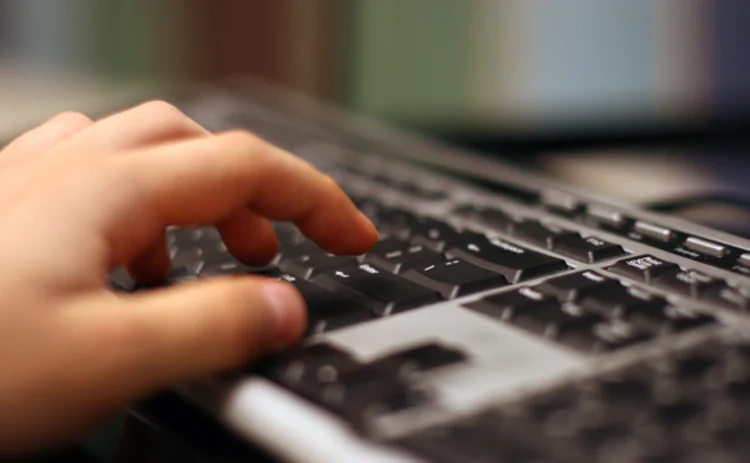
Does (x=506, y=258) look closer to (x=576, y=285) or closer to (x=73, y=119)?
(x=576, y=285)

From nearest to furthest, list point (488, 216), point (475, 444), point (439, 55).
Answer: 1. point (475, 444)
2. point (488, 216)
3. point (439, 55)

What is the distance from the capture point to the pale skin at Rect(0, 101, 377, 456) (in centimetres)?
27

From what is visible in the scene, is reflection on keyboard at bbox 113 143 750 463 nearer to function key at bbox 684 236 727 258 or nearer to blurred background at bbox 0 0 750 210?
function key at bbox 684 236 727 258

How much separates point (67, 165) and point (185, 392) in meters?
0.11

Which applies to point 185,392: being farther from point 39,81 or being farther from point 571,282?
point 39,81

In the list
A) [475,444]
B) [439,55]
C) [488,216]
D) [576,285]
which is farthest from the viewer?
[439,55]

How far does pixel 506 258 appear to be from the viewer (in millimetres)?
389

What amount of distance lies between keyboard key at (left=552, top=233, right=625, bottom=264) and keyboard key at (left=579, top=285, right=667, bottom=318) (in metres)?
0.05

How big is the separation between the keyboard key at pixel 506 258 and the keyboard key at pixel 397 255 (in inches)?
0.5

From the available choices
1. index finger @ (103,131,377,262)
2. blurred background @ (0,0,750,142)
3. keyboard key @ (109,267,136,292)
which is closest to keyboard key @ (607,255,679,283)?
index finger @ (103,131,377,262)

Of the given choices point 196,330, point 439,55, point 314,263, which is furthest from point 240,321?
point 439,55

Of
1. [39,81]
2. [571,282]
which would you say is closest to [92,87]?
[39,81]

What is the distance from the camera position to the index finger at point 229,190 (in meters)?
0.34

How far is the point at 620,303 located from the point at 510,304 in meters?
0.04
